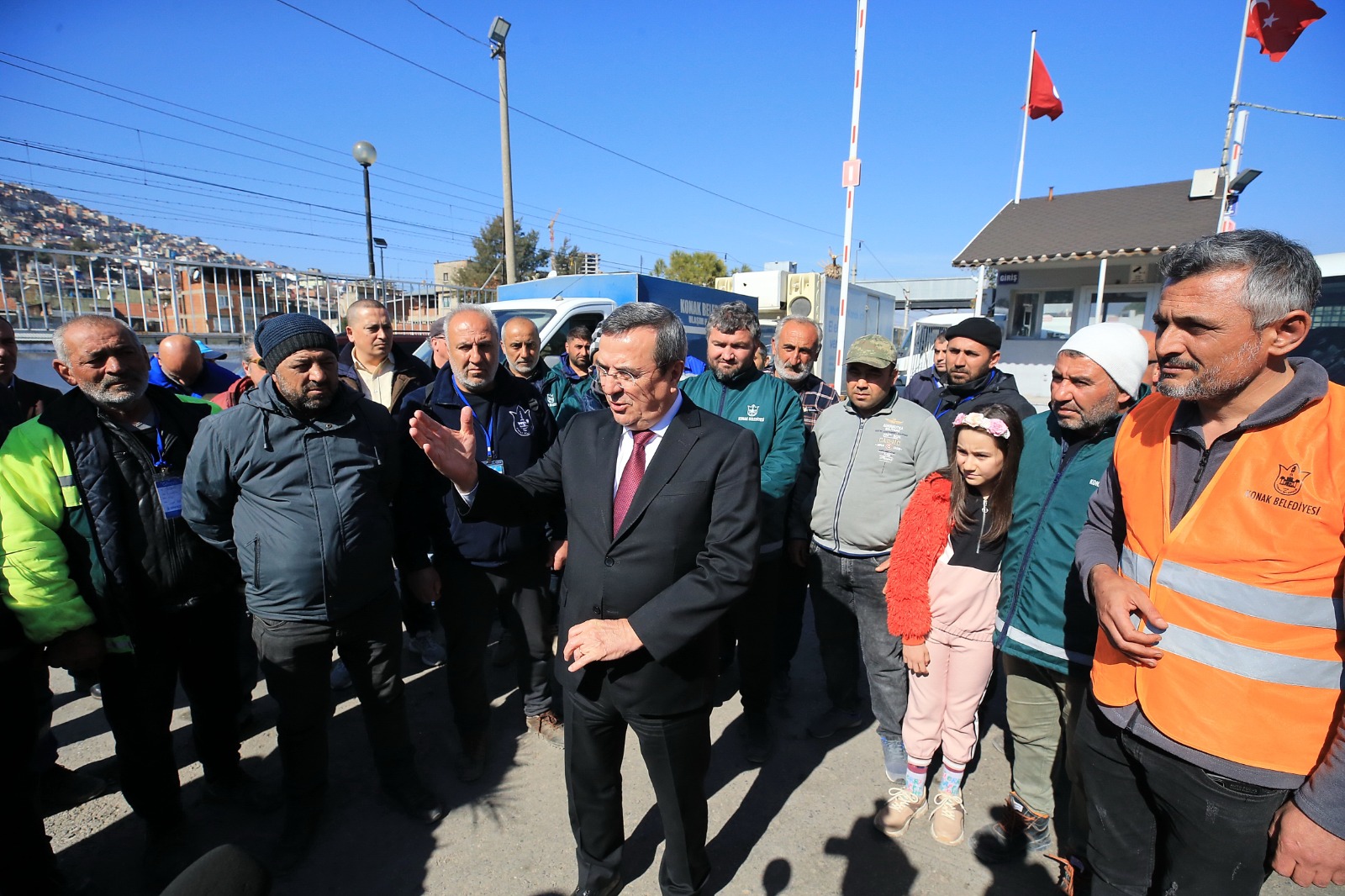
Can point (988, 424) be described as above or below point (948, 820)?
above

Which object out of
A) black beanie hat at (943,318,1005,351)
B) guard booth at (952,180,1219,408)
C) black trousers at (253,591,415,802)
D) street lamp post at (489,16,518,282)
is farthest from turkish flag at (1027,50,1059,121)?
black trousers at (253,591,415,802)

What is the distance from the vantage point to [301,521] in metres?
2.41

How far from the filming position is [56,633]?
224 cm

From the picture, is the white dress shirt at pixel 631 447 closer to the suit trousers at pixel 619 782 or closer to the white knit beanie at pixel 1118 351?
the suit trousers at pixel 619 782

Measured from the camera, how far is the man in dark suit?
6.49ft

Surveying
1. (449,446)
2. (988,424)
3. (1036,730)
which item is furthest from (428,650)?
(988,424)

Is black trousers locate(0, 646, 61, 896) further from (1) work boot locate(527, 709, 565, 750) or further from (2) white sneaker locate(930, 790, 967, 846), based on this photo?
(2) white sneaker locate(930, 790, 967, 846)

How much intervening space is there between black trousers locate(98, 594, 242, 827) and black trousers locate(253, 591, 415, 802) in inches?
16.0

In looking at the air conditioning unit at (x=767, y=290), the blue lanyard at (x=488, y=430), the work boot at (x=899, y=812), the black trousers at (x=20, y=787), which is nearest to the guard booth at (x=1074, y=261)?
the air conditioning unit at (x=767, y=290)

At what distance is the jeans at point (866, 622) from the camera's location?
9.85ft

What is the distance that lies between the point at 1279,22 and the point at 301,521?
17.5 metres

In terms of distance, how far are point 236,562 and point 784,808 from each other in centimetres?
274

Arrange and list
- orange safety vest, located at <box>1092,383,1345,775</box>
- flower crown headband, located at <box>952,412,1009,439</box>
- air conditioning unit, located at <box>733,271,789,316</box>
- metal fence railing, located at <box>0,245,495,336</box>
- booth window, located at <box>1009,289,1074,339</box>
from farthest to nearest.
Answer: air conditioning unit, located at <box>733,271,789,316</box> < booth window, located at <box>1009,289,1074,339</box> < metal fence railing, located at <box>0,245,495,336</box> < flower crown headband, located at <box>952,412,1009,439</box> < orange safety vest, located at <box>1092,383,1345,775</box>

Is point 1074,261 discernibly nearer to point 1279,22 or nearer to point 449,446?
point 1279,22
